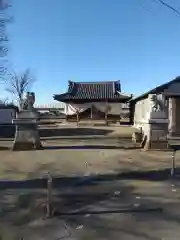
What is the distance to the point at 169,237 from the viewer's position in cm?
584

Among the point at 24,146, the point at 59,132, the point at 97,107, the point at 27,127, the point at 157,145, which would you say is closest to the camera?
the point at 157,145

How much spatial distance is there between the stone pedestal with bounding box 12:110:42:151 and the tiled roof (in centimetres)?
2997

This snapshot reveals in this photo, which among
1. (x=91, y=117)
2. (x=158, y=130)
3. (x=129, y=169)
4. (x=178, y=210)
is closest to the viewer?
(x=178, y=210)

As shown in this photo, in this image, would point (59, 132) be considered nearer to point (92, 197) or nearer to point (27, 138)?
point (27, 138)

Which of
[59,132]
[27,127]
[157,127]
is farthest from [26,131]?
[59,132]

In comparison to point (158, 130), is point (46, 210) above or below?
below

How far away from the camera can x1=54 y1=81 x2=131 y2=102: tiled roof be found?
49625mm

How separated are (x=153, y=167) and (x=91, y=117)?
37.6m

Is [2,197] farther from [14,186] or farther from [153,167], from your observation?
[153,167]

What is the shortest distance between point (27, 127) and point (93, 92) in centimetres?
3399

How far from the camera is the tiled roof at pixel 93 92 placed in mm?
49625

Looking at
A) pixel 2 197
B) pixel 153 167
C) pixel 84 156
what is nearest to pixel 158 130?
pixel 84 156

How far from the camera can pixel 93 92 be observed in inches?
2026

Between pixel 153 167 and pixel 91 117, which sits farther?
pixel 91 117
